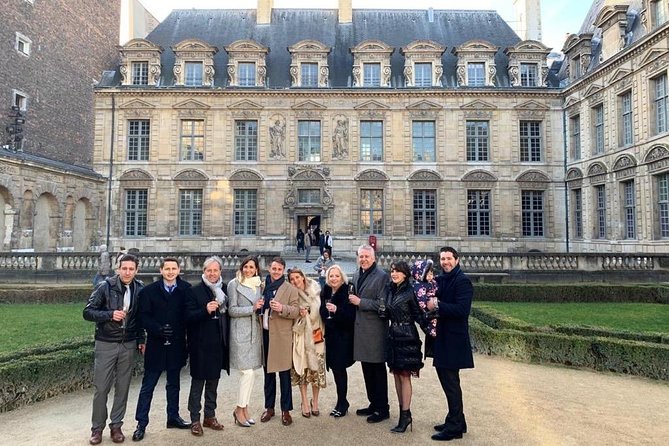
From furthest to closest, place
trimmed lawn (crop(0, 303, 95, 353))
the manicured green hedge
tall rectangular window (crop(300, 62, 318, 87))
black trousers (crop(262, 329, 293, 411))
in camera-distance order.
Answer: tall rectangular window (crop(300, 62, 318, 87)), the manicured green hedge, trimmed lawn (crop(0, 303, 95, 353)), black trousers (crop(262, 329, 293, 411))

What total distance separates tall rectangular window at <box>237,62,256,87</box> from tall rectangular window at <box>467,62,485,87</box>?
11365 millimetres

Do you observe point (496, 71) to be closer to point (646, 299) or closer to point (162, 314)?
point (646, 299)

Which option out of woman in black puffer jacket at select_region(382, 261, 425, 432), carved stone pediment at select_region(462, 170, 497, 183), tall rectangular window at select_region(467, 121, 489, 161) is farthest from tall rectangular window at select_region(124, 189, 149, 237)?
woman in black puffer jacket at select_region(382, 261, 425, 432)

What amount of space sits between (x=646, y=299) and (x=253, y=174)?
17.1 metres

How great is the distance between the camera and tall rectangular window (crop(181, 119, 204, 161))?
22.7 metres

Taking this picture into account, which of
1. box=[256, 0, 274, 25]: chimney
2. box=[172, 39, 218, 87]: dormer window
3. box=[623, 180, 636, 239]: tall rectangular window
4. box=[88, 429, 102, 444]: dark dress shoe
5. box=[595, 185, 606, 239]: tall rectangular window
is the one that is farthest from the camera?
box=[256, 0, 274, 25]: chimney

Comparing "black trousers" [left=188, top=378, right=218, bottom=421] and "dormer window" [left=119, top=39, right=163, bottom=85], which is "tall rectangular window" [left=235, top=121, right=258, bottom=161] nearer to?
"dormer window" [left=119, top=39, right=163, bottom=85]

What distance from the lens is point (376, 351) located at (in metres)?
4.29

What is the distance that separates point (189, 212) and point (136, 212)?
9.14ft

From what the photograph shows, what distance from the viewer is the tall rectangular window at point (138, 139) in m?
22.6

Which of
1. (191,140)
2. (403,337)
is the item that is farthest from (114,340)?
(191,140)

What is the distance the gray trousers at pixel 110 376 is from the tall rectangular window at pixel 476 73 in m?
22.4

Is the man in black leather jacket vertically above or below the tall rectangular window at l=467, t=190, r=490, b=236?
below

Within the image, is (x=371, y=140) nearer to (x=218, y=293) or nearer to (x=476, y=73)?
(x=476, y=73)
